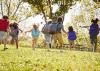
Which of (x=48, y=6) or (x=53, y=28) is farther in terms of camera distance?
(x=48, y=6)

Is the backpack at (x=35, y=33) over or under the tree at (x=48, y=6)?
under

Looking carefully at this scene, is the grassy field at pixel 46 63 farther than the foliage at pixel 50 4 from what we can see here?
No

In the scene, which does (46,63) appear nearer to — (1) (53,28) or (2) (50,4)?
(1) (53,28)

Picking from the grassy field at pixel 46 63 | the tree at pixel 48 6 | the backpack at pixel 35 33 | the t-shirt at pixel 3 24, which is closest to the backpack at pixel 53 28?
the backpack at pixel 35 33

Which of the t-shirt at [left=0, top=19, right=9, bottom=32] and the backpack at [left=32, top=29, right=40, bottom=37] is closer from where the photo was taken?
the t-shirt at [left=0, top=19, right=9, bottom=32]

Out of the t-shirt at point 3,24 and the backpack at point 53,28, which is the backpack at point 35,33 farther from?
the t-shirt at point 3,24

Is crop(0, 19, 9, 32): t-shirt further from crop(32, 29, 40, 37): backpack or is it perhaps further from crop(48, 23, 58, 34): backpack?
crop(48, 23, 58, 34): backpack


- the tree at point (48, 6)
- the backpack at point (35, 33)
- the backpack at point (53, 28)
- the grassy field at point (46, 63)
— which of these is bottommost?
the grassy field at point (46, 63)

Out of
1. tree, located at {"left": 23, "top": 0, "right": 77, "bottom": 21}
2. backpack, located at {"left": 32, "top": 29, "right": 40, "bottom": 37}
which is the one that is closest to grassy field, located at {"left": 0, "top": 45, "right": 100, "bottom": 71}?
backpack, located at {"left": 32, "top": 29, "right": 40, "bottom": 37}

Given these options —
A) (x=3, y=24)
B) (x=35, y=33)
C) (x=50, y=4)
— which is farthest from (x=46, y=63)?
(x=50, y=4)

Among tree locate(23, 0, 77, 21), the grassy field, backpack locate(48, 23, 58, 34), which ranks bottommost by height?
the grassy field

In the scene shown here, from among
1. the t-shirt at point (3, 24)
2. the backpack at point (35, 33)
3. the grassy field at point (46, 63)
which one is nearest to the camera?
the grassy field at point (46, 63)

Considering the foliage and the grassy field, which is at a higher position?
the foliage

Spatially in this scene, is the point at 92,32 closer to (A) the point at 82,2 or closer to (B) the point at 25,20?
(A) the point at 82,2
